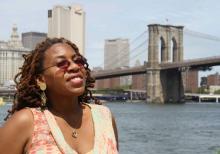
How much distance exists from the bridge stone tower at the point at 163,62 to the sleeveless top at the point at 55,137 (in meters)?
84.0

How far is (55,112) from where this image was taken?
234 centimetres

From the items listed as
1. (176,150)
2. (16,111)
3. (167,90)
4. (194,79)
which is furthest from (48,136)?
(194,79)

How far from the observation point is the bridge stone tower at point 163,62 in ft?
292

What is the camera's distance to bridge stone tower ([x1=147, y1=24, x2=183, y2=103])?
292 feet

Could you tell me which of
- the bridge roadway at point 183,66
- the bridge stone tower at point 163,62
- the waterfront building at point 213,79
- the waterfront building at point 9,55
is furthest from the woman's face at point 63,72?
the waterfront building at point 213,79

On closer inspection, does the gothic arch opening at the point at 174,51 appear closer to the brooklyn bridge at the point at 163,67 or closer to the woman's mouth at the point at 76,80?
the brooklyn bridge at the point at 163,67

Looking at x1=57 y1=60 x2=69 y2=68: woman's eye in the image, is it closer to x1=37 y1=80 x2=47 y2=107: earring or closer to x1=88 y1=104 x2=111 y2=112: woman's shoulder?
x1=37 y1=80 x2=47 y2=107: earring

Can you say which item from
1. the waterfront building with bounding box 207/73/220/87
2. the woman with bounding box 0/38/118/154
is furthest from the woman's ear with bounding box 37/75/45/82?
the waterfront building with bounding box 207/73/220/87

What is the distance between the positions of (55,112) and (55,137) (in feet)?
0.49

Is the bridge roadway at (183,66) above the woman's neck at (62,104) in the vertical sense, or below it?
above

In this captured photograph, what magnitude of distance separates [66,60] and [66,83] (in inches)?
3.8

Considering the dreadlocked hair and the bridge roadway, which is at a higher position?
the bridge roadway

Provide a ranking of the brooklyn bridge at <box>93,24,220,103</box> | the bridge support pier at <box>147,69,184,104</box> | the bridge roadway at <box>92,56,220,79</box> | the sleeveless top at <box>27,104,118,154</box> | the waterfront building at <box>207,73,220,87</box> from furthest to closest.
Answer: the waterfront building at <box>207,73,220,87</box>
the bridge support pier at <box>147,69,184,104</box>
the brooklyn bridge at <box>93,24,220,103</box>
the bridge roadway at <box>92,56,220,79</box>
the sleeveless top at <box>27,104,118,154</box>

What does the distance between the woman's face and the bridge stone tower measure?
84033 mm
